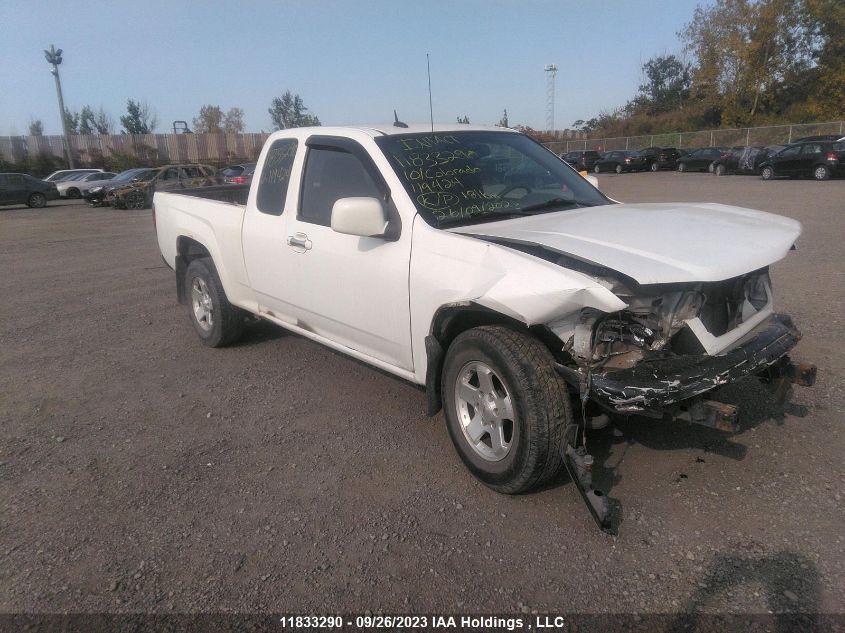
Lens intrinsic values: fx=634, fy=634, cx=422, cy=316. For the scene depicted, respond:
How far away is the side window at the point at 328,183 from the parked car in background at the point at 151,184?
20338mm

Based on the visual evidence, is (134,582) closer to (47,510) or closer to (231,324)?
(47,510)

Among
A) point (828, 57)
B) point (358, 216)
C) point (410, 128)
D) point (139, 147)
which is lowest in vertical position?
point (358, 216)

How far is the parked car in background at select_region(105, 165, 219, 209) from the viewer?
23.6 meters

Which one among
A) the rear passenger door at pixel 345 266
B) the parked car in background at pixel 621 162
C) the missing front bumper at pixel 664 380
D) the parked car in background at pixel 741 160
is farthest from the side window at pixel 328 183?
the parked car in background at pixel 621 162

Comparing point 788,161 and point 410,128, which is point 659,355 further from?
point 788,161

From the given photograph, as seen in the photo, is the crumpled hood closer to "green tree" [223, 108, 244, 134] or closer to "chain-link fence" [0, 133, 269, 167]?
"chain-link fence" [0, 133, 269, 167]

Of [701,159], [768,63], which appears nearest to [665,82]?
[768,63]

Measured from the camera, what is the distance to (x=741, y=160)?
94.6 ft

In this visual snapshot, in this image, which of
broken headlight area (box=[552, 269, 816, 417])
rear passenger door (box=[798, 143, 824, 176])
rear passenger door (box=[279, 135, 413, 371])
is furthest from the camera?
rear passenger door (box=[798, 143, 824, 176])

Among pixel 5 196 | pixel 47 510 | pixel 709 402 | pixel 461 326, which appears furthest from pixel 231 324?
pixel 5 196

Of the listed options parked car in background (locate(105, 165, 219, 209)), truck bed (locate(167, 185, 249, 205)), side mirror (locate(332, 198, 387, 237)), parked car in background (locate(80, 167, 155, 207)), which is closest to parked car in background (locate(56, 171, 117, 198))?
parked car in background (locate(80, 167, 155, 207))

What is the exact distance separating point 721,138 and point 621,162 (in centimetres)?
1127

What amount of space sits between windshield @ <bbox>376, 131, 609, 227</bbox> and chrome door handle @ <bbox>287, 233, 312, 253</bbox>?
820 mm

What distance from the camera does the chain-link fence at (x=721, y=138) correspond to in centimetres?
3856
